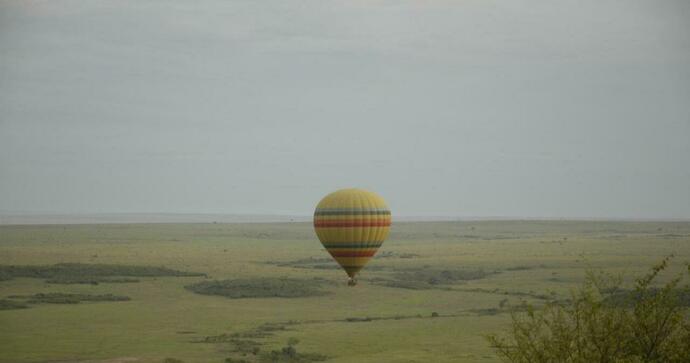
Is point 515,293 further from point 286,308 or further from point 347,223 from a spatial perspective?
point 347,223

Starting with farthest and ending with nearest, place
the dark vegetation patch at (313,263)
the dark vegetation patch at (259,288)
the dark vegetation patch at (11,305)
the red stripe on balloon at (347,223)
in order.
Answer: the dark vegetation patch at (313,263) → the dark vegetation patch at (259,288) → the dark vegetation patch at (11,305) → the red stripe on balloon at (347,223)

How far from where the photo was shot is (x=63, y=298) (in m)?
67.3

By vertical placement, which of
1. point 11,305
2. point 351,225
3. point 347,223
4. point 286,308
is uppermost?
point 347,223

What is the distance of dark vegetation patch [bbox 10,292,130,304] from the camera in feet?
216

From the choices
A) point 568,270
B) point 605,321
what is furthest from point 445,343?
point 568,270

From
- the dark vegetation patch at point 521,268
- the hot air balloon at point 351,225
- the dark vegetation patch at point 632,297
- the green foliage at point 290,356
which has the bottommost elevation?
the green foliage at point 290,356

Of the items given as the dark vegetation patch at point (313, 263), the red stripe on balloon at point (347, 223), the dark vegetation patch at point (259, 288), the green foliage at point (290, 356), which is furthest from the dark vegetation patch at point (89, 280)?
the green foliage at point (290, 356)

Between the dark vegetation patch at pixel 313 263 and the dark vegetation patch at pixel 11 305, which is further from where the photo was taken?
the dark vegetation patch at pixel 313 263

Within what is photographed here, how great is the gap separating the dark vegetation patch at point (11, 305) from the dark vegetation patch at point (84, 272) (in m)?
14.4

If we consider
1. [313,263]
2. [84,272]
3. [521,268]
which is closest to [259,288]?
[84,272]

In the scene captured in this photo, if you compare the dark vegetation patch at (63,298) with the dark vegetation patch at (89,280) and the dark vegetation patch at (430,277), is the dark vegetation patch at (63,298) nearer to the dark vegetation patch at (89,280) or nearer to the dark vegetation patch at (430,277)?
the dark vegetation patch at (89,280)

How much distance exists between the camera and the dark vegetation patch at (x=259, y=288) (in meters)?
71.6

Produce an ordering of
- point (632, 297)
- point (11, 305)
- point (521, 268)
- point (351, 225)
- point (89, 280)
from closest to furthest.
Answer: point (632, 297) < point (351, 225) < point (11, 305) < point (89, 280) < point (521, 268)

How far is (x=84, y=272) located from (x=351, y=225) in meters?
37.8
